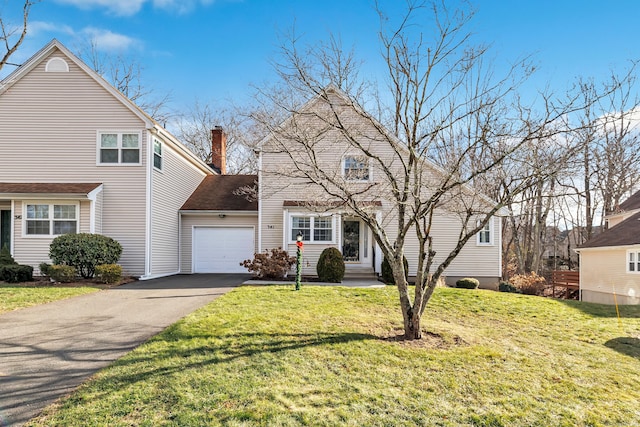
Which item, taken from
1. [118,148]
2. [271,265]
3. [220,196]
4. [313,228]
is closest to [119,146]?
[118,148]

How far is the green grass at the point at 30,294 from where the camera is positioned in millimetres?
8651

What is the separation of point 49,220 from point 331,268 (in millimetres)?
9706

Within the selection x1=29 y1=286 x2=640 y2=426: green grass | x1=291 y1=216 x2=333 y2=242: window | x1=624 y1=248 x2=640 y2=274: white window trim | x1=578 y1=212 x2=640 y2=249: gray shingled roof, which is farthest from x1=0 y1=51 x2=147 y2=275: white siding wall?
x1=578 y1=212 x2=640 y2=249: gray shingled roof

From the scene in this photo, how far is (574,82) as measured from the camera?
654 centimetres

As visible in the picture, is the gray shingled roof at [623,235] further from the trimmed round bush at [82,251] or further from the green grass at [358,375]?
the trimmed round bush at [82,251]

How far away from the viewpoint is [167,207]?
15898 mm

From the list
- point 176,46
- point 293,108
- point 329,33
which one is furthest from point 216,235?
point 329,33

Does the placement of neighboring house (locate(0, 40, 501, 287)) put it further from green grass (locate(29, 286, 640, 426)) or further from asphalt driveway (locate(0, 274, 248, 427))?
green grass (locate(29, 286, 640, 426))

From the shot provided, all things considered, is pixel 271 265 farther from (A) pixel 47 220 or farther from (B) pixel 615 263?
(B) pixel 615 263

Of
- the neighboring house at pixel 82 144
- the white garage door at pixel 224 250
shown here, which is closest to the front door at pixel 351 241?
the white garage door at pixel 224 250

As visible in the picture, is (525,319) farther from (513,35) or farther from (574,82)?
(513,35)

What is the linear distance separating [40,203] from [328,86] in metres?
11.7

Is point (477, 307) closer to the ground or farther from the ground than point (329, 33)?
closer to the ground

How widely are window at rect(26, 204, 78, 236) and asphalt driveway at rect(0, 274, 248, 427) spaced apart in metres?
4.17
